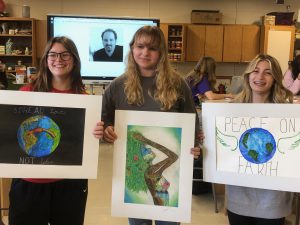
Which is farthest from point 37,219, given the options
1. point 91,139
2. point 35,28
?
point 35,28

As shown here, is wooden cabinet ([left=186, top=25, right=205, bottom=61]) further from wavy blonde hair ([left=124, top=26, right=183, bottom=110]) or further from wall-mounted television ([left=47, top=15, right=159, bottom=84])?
wavy blonde hair ([left=124, top=26, right=183, bottom=110])

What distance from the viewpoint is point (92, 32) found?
→ 210 inches

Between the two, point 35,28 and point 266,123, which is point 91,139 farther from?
point 35,28

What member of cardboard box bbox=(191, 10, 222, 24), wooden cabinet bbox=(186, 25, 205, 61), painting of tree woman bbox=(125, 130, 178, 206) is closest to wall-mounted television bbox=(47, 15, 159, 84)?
wooden cabinet bbox=(186, 25, 205, 61)

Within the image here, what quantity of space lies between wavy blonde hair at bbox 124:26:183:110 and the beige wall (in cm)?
629

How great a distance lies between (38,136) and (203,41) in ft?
21.1

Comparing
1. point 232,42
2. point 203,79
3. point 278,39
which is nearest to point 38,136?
point 203,79

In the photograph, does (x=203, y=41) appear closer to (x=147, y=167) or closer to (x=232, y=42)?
(x=232, y=42)

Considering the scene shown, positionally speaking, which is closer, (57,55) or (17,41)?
(57,55)

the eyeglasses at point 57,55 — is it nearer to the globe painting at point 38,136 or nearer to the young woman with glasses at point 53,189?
the young woman with glasses at point 53,189

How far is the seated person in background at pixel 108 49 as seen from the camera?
5352 millimetres

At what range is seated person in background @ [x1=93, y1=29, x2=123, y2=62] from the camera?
5.35 m

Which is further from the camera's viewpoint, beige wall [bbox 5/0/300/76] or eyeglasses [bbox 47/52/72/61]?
beige wall [bbox 5/0/300/76]

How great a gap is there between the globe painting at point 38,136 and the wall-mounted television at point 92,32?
12.6 feet
